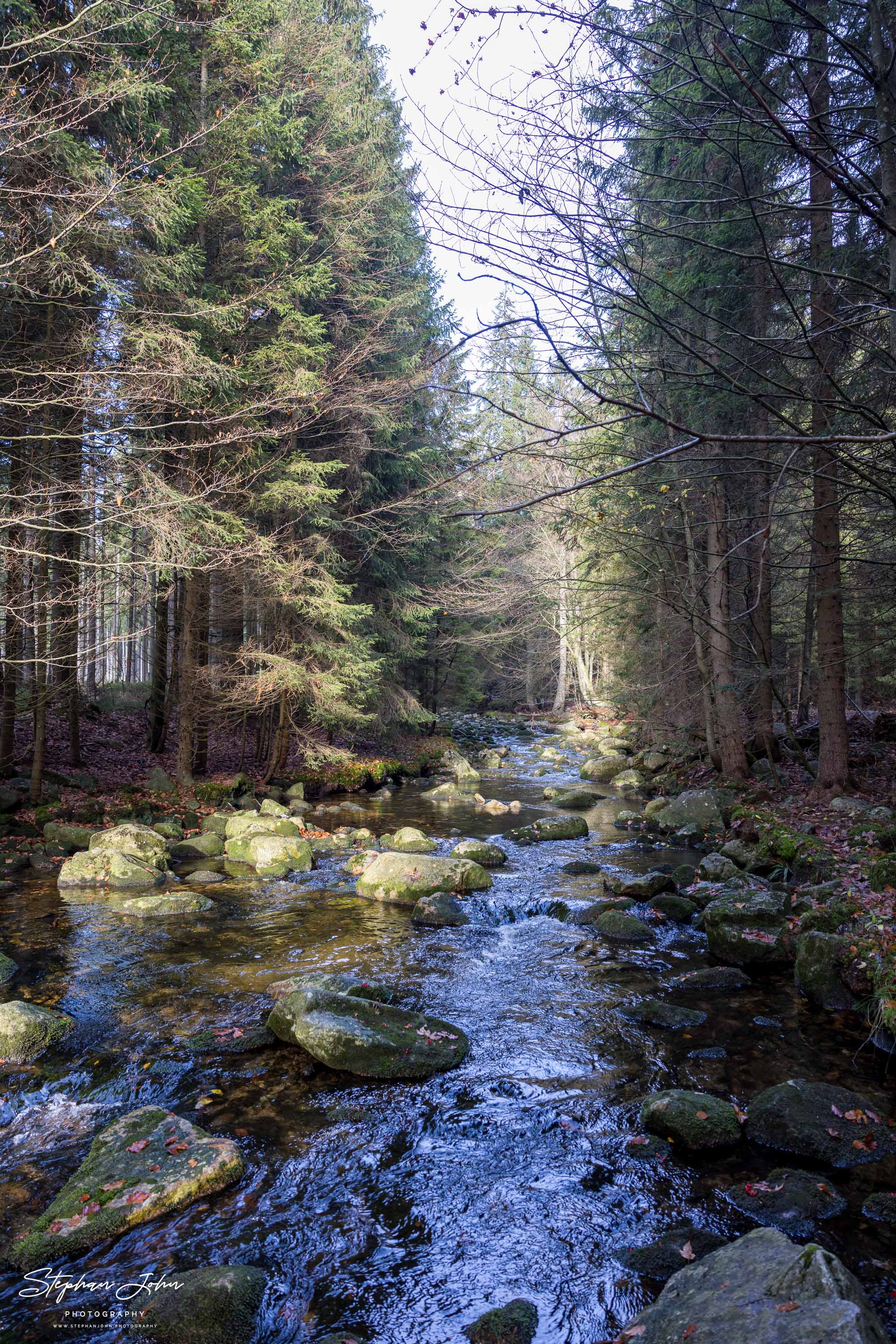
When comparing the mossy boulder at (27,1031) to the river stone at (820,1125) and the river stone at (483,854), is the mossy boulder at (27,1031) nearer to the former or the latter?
the river stone at (820,1125)

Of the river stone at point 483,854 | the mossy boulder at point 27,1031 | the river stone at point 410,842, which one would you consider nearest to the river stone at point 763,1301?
the mossy boulder at point 27,1031

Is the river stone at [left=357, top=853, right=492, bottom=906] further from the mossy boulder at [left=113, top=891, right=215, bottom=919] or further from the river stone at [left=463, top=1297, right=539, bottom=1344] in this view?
the river stone at [left=463, top=1297, right=539, bottom=1344]

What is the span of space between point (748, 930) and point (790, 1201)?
3682mm

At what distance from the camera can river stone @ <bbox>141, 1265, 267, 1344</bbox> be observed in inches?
125

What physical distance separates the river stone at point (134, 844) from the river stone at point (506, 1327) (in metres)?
8.00

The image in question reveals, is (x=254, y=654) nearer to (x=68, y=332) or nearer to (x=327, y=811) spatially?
(x=327, y=811)

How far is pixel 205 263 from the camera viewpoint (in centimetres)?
1323

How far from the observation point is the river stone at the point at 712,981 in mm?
6832

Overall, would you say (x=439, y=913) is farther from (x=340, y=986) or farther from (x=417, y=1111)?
(x=417, y=1111)

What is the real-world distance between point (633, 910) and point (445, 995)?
3.13 metres

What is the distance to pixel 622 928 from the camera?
323 inches

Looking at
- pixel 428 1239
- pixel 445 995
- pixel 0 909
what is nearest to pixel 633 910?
pixel 445 995

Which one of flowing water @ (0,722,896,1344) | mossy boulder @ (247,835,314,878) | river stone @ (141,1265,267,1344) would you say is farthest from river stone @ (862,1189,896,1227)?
mossy boulder @ (247,835,314,878)

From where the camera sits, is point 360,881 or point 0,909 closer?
point 0,909
